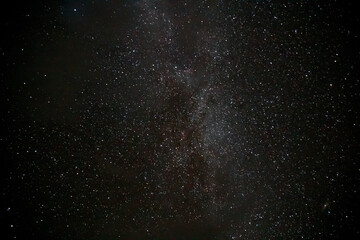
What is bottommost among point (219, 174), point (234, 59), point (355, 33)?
point (219, 174)

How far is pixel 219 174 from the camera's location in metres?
1.37

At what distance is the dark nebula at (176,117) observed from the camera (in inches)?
50.6

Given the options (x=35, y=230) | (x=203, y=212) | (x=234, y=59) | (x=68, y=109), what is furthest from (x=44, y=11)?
(x=203, y=212)

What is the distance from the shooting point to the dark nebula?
1.28 metres

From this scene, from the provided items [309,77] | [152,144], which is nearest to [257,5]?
[309,77]

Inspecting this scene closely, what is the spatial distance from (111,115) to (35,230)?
722 millimetres

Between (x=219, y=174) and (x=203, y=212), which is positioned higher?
(x=219, y=174)

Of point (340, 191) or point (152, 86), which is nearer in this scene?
point (152, 86)

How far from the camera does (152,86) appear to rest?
4.32 feet

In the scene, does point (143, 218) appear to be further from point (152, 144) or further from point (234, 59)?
point (234, 59)

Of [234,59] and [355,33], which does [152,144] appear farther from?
[355,33]

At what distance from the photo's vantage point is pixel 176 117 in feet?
4.37

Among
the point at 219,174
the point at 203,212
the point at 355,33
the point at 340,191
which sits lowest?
the point at 340,191

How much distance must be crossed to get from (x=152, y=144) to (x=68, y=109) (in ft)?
1.52
